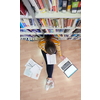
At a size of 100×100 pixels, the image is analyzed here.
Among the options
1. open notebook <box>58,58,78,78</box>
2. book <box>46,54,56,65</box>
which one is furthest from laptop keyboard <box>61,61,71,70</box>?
book <box>46,54,56,65</box>

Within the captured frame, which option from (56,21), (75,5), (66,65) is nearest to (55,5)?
(75,5)

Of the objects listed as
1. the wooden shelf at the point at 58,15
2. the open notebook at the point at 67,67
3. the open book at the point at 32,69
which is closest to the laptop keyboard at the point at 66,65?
the open notebook at the point at 67,67

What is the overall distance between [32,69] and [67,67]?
0.65 meters

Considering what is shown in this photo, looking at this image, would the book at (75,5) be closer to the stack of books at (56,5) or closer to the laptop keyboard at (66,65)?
the stack of books at (56,5)

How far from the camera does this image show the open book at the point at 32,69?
5.99 feet

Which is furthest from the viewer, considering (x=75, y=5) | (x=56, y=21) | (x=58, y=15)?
(x=56, y=21)

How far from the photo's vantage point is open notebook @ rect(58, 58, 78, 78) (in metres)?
1.81

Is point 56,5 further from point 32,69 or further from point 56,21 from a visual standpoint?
point 32,69

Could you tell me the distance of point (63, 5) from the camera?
0.64 meters

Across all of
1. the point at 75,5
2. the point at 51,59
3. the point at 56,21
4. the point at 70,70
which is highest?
the point at 75,5

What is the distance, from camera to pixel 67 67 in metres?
1.81

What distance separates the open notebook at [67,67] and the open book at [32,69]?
1.35 feet
